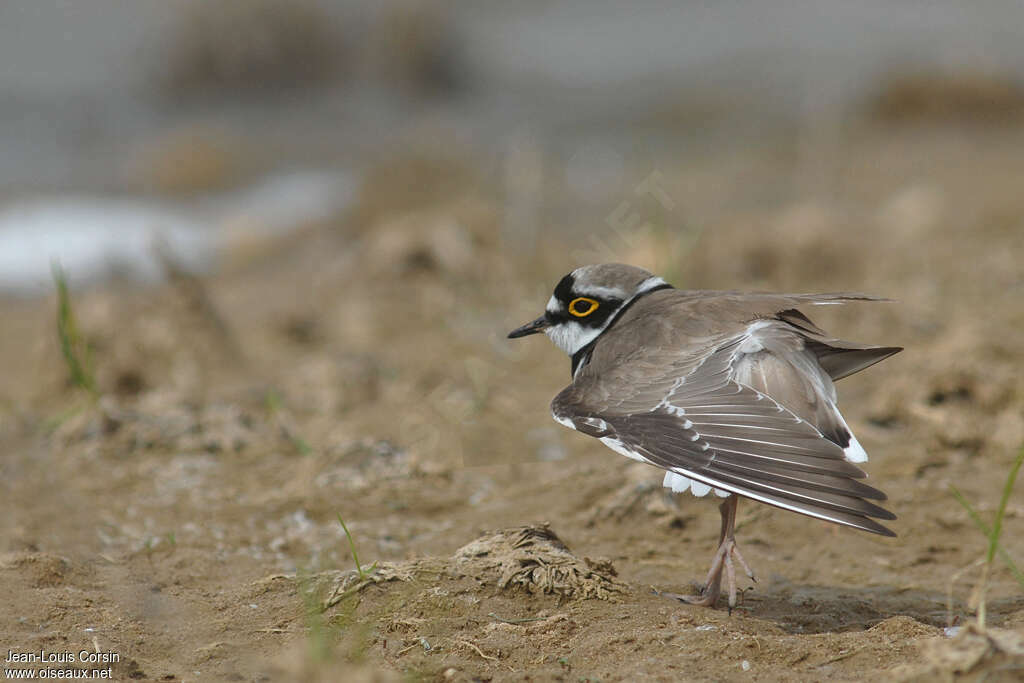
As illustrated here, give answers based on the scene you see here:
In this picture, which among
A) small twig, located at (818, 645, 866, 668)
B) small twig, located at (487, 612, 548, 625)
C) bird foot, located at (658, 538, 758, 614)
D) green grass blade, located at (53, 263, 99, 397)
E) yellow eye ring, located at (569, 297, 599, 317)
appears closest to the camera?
small twig, located at (818, 645, 866, 668)

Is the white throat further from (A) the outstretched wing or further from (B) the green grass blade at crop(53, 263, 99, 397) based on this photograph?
(B) the green grass blade at crop(53, 263, 99, 397)

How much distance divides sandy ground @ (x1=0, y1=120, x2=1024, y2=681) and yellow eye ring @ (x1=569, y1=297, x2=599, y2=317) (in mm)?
793

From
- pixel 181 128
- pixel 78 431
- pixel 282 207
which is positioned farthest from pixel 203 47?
pixel 78 431

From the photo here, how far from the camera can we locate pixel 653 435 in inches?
154

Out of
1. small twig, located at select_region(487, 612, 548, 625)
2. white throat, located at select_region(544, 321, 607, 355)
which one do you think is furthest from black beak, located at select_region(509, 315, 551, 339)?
small twig, located at select_region(487, 612, 548, 625)

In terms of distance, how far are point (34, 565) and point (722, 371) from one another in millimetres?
2582

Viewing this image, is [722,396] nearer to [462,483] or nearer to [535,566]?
[535,566]

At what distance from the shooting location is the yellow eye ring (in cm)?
493

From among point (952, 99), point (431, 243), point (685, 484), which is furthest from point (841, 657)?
point (952, 99)

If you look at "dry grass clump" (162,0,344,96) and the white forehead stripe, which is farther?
"dry grass clump" (162,0,344,96)

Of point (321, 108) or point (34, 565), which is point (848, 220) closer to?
point (34, 565)

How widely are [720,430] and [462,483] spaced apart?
73.6 inches

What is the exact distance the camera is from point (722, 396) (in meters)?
4.02

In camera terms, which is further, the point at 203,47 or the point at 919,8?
the point at 919,8
